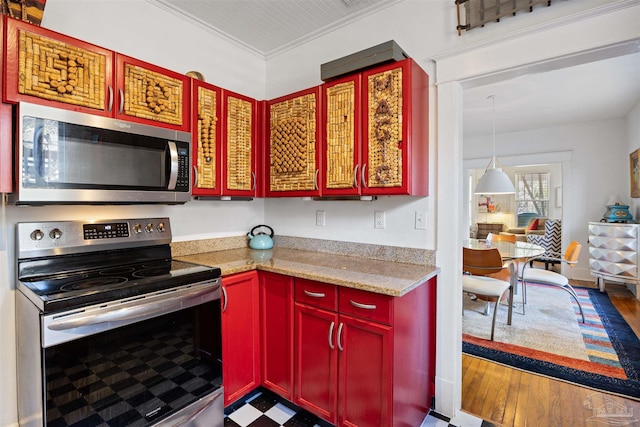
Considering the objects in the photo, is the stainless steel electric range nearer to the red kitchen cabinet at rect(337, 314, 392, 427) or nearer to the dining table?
the red kitchen cabinet at rect(337, 314, 392, 427)

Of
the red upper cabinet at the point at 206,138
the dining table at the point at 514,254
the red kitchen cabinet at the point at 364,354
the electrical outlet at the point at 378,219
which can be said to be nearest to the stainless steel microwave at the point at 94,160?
the red upper cabinet at the point at 206,138

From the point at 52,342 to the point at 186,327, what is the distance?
53 centimetres

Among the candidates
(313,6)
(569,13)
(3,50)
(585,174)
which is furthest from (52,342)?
(585,174)

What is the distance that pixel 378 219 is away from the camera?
2186 millimetres

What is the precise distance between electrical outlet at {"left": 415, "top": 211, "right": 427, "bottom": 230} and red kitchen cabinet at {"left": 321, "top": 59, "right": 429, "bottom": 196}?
151 millimetres

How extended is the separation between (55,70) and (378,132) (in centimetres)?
159

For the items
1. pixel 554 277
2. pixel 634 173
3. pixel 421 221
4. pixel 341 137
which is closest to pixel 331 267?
pixel 421 221

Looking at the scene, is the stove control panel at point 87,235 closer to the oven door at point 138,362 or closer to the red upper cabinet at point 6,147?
the red upper cabinet at point 6,147

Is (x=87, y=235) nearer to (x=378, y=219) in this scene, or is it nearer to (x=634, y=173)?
(x=378, y=219)

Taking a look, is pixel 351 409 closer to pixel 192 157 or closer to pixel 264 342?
pixel 264 342

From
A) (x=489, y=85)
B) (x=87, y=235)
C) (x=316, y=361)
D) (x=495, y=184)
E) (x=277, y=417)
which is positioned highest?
(x=489, y=85)

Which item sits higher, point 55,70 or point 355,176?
point 55,70

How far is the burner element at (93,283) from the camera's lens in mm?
1316

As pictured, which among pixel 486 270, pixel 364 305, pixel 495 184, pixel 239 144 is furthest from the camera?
pixel 495 184
